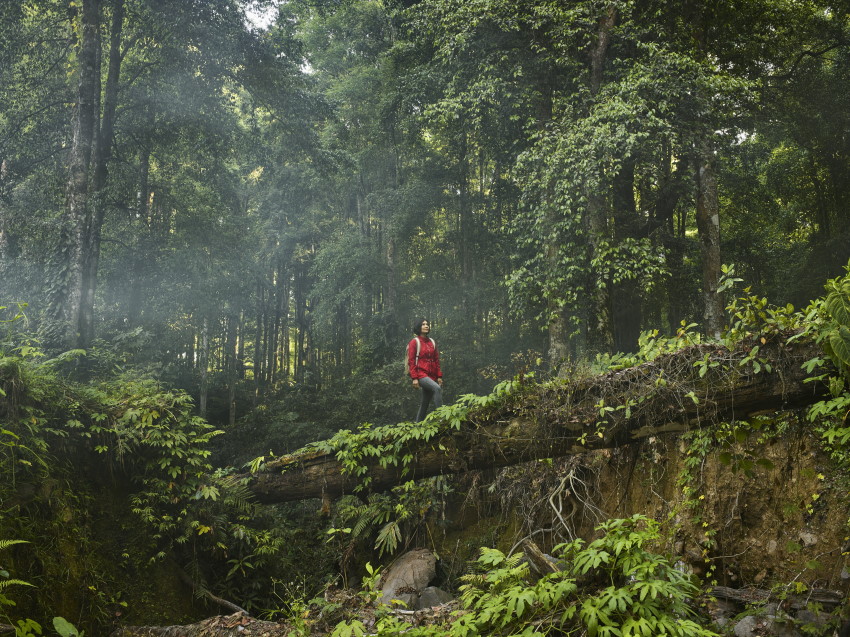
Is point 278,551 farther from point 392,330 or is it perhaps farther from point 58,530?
point 392,330

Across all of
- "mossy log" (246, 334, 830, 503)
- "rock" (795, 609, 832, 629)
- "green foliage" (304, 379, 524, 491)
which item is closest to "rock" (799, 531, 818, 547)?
"rock" (795, 609, 832, 629)

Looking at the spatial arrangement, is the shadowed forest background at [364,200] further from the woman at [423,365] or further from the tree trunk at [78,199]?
the woman at [423,365]

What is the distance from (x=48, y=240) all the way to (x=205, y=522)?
8.68 m

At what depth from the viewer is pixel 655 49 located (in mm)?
11016

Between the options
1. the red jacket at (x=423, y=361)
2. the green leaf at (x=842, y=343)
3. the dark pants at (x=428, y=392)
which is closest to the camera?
the green leaf at (x=842, y=343)

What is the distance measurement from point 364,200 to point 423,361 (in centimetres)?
1616

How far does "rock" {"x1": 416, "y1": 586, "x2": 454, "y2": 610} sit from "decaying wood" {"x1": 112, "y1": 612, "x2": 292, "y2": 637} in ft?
5.74

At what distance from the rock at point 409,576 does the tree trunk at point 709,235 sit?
23.4 ft

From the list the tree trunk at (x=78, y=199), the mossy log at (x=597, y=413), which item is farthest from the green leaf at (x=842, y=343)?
the tree trunk at (x=78, y=199)

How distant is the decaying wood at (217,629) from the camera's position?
5.99 meters

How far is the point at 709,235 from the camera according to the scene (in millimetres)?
11812

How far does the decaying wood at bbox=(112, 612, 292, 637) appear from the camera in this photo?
599 cm

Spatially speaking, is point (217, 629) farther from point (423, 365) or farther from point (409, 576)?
point (423, 365)

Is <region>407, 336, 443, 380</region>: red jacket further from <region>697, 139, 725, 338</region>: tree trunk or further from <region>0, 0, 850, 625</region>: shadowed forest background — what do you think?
<region>697, 139, 725, 338</region>: tree trunk
